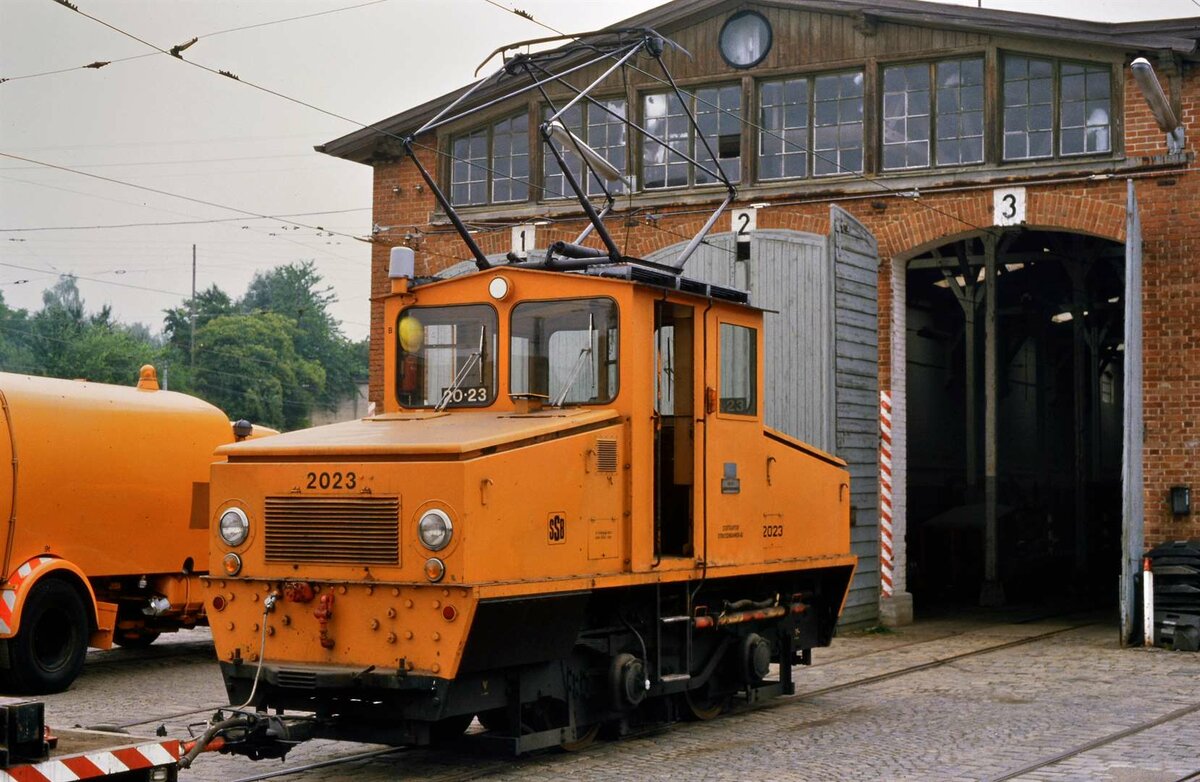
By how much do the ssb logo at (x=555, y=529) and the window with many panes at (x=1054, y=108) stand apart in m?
11.8

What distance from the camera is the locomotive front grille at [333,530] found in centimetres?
826

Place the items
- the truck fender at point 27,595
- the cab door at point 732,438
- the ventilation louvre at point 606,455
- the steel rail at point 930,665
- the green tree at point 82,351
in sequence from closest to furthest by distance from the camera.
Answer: the ventilation louvre at point 606,455
the cab door at point 732,438
the truck fender at point 27,595
the steel rail at point 930,665
the green tree at point 82,351

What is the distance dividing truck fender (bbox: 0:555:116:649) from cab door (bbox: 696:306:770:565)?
20.5 feet

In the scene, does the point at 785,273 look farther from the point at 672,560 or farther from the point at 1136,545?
the point at 672,560

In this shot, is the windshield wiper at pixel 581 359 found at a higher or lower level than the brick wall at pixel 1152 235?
lower

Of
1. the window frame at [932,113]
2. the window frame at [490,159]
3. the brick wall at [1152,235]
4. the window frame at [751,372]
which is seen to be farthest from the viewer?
the window frame at [490,159]

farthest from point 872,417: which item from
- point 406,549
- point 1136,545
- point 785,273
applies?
point 406,549

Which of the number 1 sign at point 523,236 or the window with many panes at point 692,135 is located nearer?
the window with many panes at point 692,135

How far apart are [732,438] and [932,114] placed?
394 inches

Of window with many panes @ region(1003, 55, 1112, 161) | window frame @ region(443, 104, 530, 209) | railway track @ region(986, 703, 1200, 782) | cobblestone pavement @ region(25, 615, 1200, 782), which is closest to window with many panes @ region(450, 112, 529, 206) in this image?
window frame @ region(443, 104, 530, 209)

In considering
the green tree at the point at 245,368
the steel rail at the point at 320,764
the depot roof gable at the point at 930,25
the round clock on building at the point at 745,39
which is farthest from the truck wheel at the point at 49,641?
the green tree at the point at 245,368

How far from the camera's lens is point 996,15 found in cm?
1852

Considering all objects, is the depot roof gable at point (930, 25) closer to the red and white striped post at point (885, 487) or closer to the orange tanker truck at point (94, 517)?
the orange tanker truck at point (94, 517)

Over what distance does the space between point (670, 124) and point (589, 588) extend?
12749 millimetres
